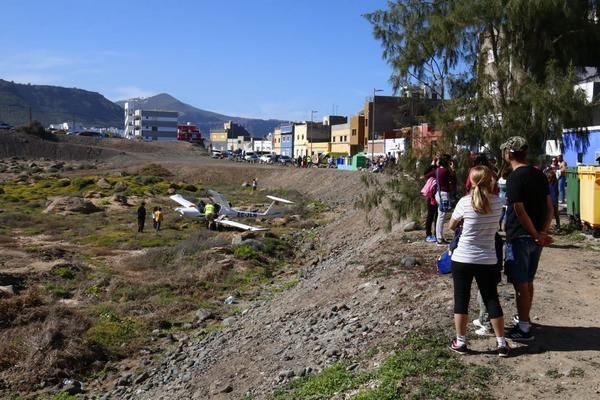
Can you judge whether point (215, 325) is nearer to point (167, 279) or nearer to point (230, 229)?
point (167, 279)

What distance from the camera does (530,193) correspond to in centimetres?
694

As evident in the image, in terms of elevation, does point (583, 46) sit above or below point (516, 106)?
above

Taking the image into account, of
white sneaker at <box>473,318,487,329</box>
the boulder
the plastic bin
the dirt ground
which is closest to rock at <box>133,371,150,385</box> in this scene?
the dirt ground

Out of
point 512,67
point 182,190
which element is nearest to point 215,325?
point 512,67

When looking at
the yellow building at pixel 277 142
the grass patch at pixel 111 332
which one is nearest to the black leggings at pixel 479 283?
the grass patch at pixel 111 332

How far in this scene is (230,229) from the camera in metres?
33.1

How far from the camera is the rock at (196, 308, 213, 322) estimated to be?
49.9ft

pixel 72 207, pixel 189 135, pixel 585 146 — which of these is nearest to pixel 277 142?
pixel 189 135

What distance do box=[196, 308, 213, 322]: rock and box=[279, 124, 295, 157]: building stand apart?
108806 millimetres

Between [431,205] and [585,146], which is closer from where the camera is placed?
[431,205]

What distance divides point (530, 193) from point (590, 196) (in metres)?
8.25

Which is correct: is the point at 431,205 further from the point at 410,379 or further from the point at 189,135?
the point at 189,135

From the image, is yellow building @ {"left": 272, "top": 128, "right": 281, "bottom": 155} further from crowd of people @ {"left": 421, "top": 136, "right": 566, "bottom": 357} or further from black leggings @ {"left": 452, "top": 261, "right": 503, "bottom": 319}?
black leggings @ {"left": 452, "top": 261, "right": 503, "bottom": 319}

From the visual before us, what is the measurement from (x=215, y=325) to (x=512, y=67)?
34.7ft
